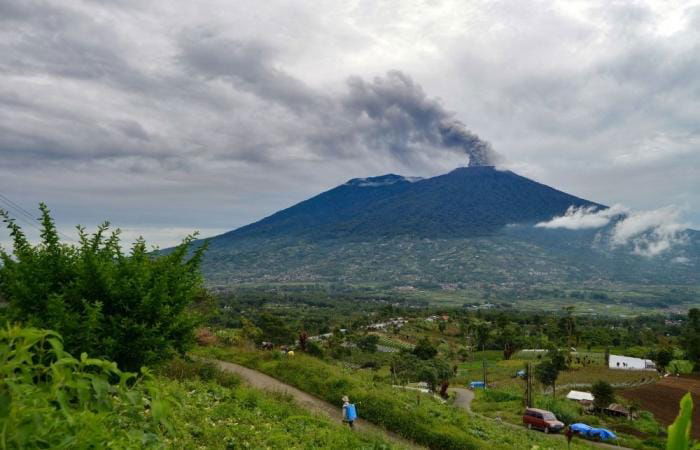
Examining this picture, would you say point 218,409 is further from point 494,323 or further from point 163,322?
point 494,323

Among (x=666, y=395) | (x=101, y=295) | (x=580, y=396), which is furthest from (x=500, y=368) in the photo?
(x=101, y=295)

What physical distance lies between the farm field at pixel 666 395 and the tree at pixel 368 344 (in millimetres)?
46403

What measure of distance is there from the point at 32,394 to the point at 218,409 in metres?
10.4

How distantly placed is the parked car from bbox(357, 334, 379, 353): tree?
57.6 meters

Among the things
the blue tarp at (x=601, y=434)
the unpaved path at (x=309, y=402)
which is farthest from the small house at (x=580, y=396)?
the unpaved path at (x=309, y=402)

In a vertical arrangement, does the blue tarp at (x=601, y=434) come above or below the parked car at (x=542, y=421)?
below

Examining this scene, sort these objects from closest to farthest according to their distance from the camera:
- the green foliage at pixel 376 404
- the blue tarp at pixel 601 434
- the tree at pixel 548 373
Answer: the green foliage at pixel 376 404 < the blue tarp at pixel 601 434 < the tree at pixel 548 373

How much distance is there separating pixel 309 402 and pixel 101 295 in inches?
393

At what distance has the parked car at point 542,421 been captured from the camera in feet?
112

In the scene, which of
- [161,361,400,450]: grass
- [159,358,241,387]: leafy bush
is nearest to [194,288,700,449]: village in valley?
[159,358,241,387]: leafy bush

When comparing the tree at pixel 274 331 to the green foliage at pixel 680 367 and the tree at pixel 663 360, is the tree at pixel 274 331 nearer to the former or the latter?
the tree at pixel 663 360

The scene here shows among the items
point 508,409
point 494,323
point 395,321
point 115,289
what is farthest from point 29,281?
point 395,321

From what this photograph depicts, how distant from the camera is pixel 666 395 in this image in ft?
177

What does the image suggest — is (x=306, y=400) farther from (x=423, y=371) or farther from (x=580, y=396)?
(x=580, y=396)
